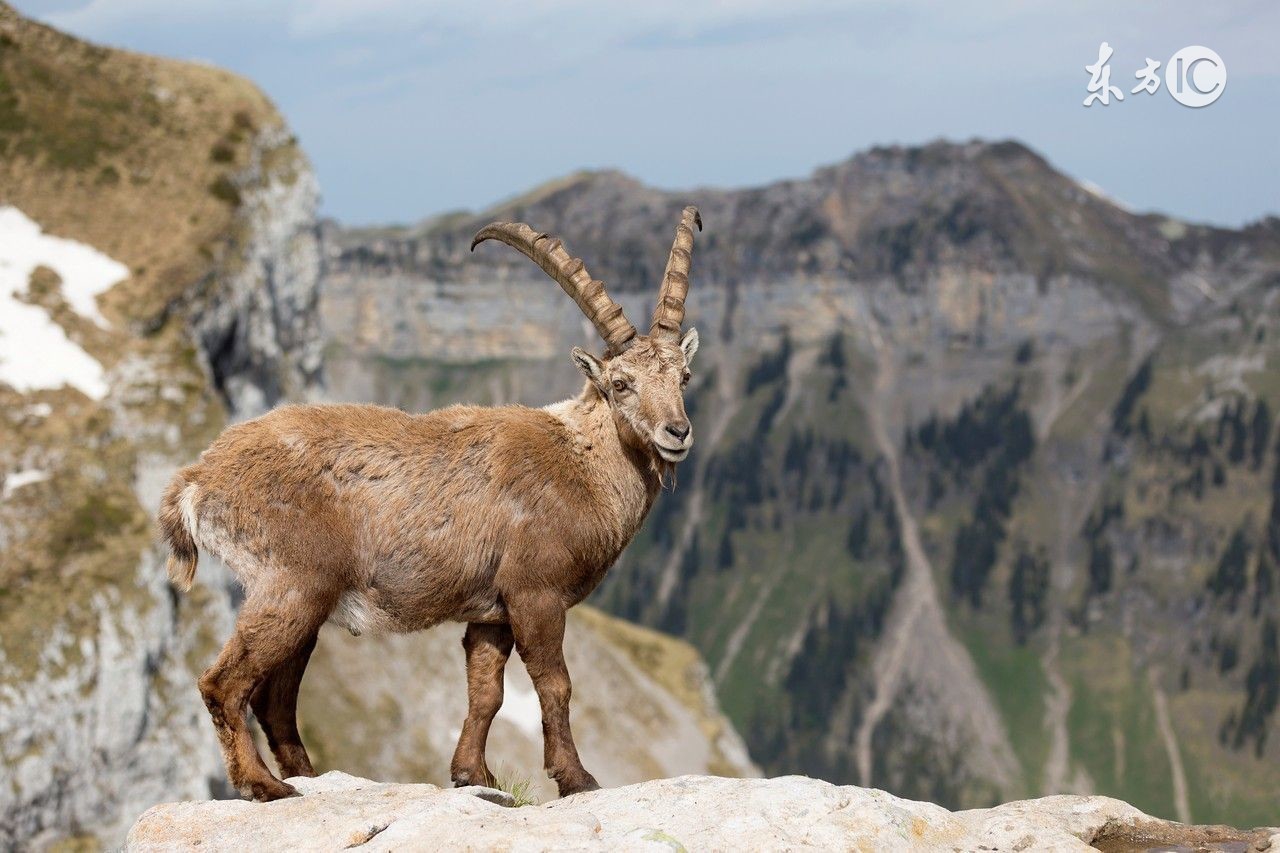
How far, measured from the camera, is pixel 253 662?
17.2m

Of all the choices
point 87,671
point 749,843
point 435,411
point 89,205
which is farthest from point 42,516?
point 749,843

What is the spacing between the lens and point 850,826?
616 inches

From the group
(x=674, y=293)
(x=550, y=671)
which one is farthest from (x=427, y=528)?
(x=674, y=293)

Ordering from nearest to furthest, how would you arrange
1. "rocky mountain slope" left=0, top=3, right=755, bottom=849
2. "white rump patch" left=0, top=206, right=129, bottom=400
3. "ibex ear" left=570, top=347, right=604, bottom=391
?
1. "ibex ear" left=570, top=347, right=604, bottom=391
2. "rocky mountain slope" left=0, top=3, right=755, bottom=849
3. "white rump patch" left=0, top=206, right=129, bottom=400

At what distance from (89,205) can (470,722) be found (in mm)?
100286

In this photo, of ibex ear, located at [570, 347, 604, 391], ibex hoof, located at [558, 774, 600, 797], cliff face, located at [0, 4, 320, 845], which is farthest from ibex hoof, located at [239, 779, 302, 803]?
cliff face, located at [0, 4, 320, 845]

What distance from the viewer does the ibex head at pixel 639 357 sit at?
18.3 metres

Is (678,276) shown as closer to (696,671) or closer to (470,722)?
(470,722)

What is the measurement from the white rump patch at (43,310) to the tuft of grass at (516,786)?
79543 mm

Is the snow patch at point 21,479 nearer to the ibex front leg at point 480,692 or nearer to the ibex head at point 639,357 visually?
the ibex head at point 639,357

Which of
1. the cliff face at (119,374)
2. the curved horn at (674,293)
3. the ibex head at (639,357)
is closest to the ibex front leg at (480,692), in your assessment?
the ibex head at (639,357)

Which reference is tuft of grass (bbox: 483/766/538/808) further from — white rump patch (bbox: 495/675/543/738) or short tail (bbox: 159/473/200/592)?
white rump patch (bbox: 495/675/543/738)

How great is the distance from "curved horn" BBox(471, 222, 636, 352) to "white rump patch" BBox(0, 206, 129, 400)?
259 ft

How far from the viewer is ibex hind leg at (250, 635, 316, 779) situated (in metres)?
18.3
